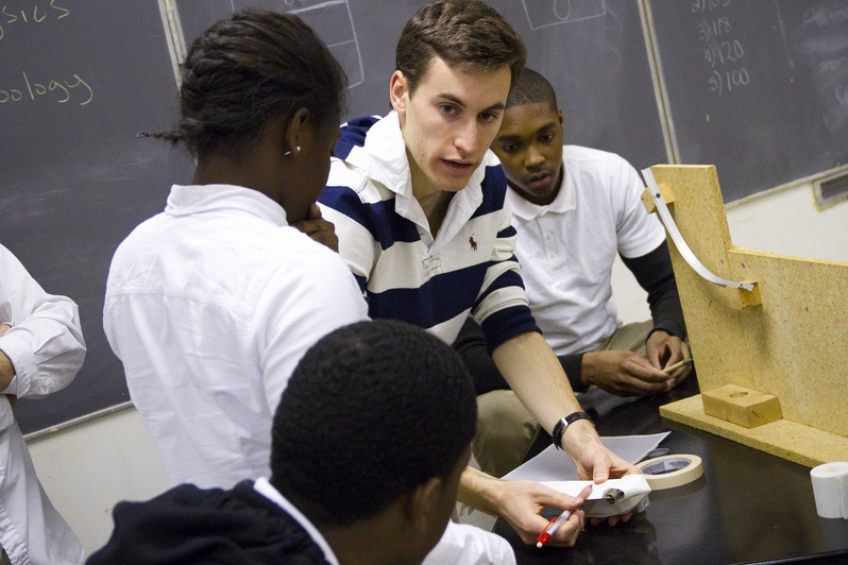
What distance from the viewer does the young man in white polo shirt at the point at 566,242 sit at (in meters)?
2.36

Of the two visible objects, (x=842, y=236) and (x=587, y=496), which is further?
(x=842, y=236)

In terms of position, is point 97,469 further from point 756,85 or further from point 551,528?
point 756,85

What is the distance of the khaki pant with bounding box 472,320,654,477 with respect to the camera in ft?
7.16

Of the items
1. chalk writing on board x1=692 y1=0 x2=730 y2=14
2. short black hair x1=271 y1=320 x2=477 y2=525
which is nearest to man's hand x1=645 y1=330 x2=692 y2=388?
short black hair x1=271 y1=320 x2=477 y2=525

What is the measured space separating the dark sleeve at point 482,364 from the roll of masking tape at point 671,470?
2.37 feet

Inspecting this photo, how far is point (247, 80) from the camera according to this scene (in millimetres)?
1019

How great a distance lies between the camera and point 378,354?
0.75m

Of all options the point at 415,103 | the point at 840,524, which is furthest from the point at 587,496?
the point at 415,103

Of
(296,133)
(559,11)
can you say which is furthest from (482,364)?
(559,11)

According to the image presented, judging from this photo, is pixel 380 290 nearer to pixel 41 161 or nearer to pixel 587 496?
pixel 587 496

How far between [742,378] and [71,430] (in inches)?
77.4

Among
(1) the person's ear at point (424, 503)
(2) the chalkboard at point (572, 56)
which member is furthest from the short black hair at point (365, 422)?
→ (2) the chalkboard at point (572, 56)

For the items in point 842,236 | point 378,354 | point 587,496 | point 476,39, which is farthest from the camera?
point 842,236

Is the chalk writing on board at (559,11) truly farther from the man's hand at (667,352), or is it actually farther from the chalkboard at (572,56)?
the man's hand at (667,352)
